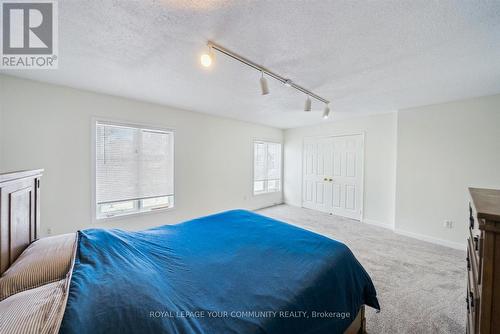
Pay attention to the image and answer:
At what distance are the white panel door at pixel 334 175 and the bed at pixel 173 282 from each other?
3.43 metres

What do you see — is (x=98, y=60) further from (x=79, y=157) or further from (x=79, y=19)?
(x=79, y=157)

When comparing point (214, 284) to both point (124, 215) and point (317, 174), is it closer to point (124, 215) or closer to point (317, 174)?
point (124, 215)

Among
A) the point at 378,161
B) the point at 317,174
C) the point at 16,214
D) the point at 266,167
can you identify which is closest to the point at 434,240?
the point at 378,161

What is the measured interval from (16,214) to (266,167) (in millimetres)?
4982

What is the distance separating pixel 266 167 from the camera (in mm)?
5699

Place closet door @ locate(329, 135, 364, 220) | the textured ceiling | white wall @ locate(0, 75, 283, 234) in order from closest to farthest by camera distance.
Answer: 1. the textured ceiling
2. white wall @ locate(0, 75, 283, 234)
3. closet door @ locate(329, 135, 364, 220)

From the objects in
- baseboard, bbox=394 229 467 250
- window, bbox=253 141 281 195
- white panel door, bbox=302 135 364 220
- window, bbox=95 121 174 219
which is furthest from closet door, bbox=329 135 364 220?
window, bbox=95 121 174 219

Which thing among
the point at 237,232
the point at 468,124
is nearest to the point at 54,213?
the point at 237,232

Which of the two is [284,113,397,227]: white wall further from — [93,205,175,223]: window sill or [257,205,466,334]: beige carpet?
[93,205,175,223]: window sill

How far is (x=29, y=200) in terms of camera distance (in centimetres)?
128

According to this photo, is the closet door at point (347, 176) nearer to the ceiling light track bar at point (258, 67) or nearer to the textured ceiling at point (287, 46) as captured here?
the textured ceiling at point (287, 46)

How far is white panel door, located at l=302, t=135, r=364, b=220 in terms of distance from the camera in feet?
14.7

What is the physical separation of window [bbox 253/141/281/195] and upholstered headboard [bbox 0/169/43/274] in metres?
4.34

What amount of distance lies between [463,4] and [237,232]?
91.4 inches
